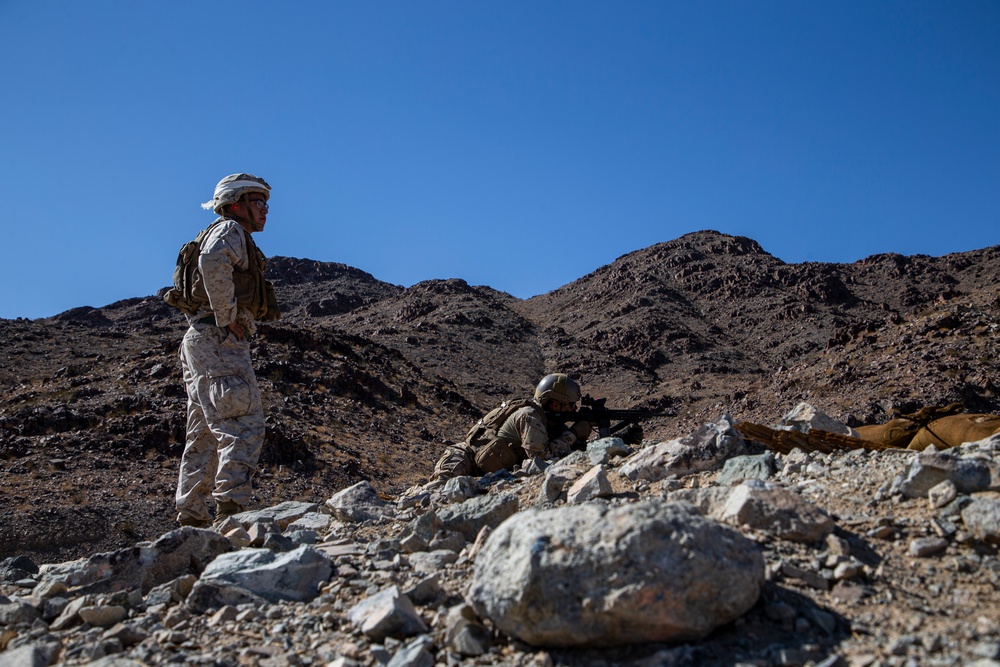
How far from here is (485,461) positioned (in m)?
6.54

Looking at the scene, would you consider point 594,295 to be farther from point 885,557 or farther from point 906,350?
point 885,557

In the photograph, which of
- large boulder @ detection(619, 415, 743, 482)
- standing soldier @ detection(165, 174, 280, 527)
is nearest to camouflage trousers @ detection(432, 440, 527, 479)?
standing soldier @ detection(165, 174, 280, 527)

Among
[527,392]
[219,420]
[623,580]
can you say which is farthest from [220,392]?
[527,392]

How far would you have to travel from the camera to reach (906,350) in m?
15.6

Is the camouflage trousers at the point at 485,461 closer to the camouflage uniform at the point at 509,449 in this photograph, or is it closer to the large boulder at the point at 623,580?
the camouflage uniform at the point at 509,449

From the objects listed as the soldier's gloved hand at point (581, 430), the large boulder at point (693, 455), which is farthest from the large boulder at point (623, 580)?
the soldier's gloved hand at point (581, 430)

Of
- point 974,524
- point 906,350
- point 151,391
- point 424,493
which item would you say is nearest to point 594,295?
point 906,350

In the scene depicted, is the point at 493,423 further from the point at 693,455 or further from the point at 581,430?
the point at 693,455

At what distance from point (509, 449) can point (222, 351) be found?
8.30ft

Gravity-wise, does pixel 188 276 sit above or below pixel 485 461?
above

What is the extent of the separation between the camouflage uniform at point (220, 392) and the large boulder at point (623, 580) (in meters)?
2.73

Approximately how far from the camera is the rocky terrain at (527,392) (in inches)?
102

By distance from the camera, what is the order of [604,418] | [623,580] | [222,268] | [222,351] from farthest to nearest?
[604,418]
[222,351]
[222,268]
[623,580]

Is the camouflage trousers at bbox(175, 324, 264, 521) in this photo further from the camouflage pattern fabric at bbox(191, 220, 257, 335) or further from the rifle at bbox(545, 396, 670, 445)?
the rifle at bbox(545, 396, 670, 445)
